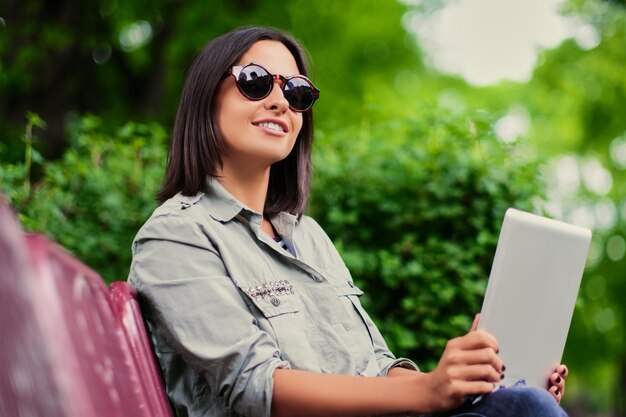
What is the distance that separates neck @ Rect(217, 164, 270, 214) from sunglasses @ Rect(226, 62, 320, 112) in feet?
0.64

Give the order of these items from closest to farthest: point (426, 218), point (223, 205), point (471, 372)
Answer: point (471, 372), point (223, 205), point (426, 218)

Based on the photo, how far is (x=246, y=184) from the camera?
229cm

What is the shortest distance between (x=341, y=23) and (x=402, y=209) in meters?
8.60

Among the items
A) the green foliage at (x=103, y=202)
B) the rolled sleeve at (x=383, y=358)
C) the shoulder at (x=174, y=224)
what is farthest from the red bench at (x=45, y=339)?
the green foliage at (x=103, y=202)

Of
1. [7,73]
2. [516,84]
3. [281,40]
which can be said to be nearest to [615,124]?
[516,84]

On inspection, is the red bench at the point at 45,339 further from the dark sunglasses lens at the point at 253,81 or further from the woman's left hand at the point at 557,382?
the woman's left hand at the point at 557,382

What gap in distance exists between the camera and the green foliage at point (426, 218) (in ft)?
13.9

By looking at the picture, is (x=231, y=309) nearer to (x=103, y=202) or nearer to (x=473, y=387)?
(x=473, y=387)

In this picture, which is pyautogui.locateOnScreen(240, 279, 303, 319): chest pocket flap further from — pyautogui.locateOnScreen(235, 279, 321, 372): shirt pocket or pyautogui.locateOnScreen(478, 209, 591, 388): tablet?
pyautogui.locateOnScreen(478, 209, 591, 388): tablet

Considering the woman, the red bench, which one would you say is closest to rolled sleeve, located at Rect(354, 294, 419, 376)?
the woman

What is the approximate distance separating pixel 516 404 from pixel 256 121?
3.10 feet

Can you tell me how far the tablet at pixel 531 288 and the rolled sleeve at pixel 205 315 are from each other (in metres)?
0.47

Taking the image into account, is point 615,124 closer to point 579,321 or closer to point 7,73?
point 579,321

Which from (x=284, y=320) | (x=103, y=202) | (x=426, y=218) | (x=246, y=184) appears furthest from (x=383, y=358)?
(x=103, y=202)
